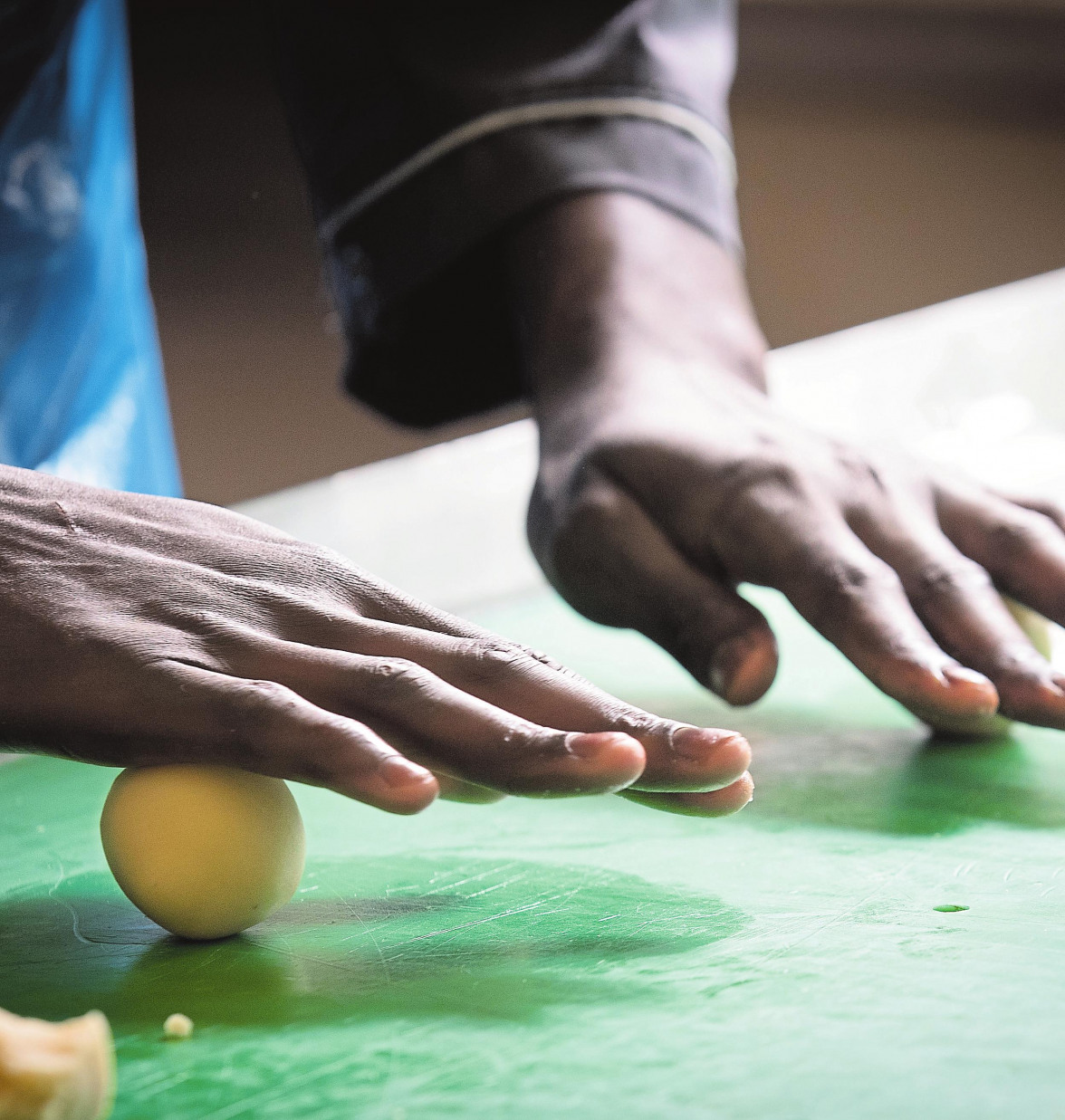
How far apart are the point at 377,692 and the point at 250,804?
90 mm

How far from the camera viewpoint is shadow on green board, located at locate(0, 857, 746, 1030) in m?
0.59

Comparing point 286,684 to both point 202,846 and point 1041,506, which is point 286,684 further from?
point 1041,506

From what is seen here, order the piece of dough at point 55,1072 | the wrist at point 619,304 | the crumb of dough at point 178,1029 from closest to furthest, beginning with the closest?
the piece of dough at point 55,1072 < the crumb of dough at point 178,1029 < the wrist at point 619,304

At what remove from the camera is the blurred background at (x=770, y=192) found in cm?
298

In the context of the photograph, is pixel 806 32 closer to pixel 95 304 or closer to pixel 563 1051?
pixel 95 304

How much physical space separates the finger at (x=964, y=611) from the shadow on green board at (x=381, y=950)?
36 centimetres

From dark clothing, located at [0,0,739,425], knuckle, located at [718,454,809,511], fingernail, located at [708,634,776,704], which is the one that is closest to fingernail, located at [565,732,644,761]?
fingernail, located at [708,634,776,704]

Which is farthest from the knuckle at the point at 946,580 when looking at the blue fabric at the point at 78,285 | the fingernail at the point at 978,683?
the blue fabric at the point at 78,285

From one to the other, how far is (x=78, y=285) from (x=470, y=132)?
26.7 inches

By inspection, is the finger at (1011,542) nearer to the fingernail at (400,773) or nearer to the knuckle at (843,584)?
the knuckle at (843,584)

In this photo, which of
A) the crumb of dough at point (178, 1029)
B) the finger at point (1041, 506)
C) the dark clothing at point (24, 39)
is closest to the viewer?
the crumb of dough at point (178, 1029)

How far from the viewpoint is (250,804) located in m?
0.72

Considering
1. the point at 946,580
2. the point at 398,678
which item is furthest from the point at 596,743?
the point at 946,580

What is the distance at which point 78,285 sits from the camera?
182 cm
